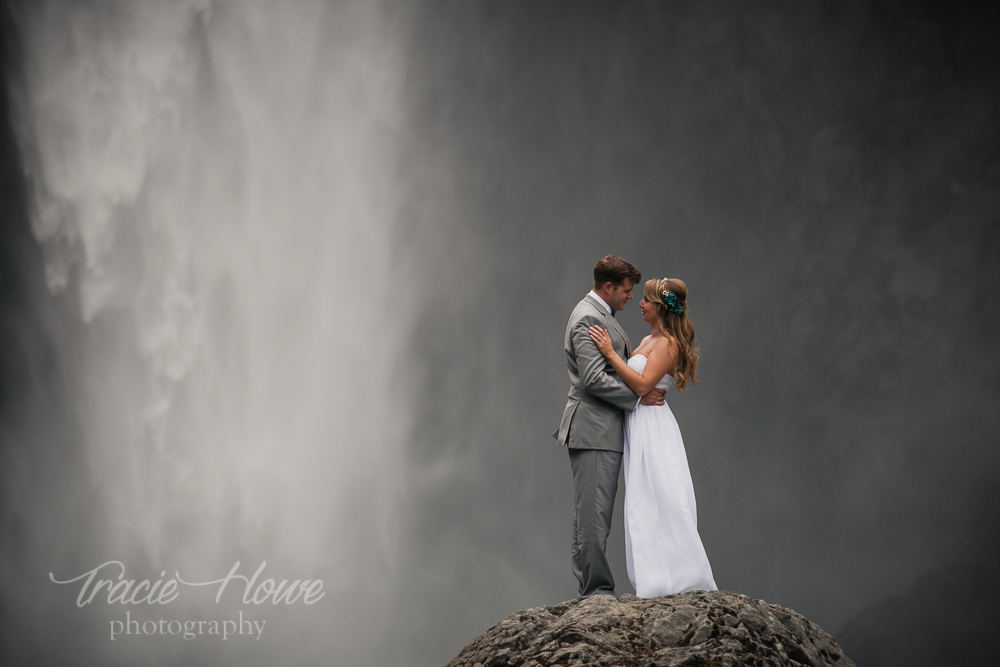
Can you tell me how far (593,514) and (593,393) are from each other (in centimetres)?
77

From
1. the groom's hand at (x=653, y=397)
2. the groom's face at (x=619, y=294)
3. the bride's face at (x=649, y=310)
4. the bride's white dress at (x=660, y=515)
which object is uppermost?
the groom's face at (x=619, y=294)

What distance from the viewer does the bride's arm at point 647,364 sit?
5.25m

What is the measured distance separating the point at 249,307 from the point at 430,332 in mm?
2452

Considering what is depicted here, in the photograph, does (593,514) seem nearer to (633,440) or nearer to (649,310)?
(633,440)

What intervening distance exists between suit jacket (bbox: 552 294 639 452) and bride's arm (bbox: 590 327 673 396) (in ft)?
0.14

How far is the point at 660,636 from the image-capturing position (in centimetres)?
414

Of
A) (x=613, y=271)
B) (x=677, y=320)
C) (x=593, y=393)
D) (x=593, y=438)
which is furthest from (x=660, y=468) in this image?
(x=613, y=271)

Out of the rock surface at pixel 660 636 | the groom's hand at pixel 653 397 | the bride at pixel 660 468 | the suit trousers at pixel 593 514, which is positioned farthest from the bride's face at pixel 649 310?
the rock surface at pixel 660 636

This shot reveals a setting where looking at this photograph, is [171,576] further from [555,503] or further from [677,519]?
[677,519]

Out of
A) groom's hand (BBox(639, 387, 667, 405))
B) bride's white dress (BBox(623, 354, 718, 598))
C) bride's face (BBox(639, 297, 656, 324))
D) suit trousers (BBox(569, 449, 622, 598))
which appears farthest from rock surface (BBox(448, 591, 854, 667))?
bride's face (BBox(639, 297, 656, 324))

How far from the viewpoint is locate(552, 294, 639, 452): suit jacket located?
17.3 feet

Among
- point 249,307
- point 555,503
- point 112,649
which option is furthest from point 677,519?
point 112,649

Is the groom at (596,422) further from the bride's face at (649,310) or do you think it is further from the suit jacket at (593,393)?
the bride's face at (649,310)

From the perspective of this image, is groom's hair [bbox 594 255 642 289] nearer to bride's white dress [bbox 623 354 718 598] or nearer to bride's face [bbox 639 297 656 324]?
bride's face [bbox 639 297 656 324]
